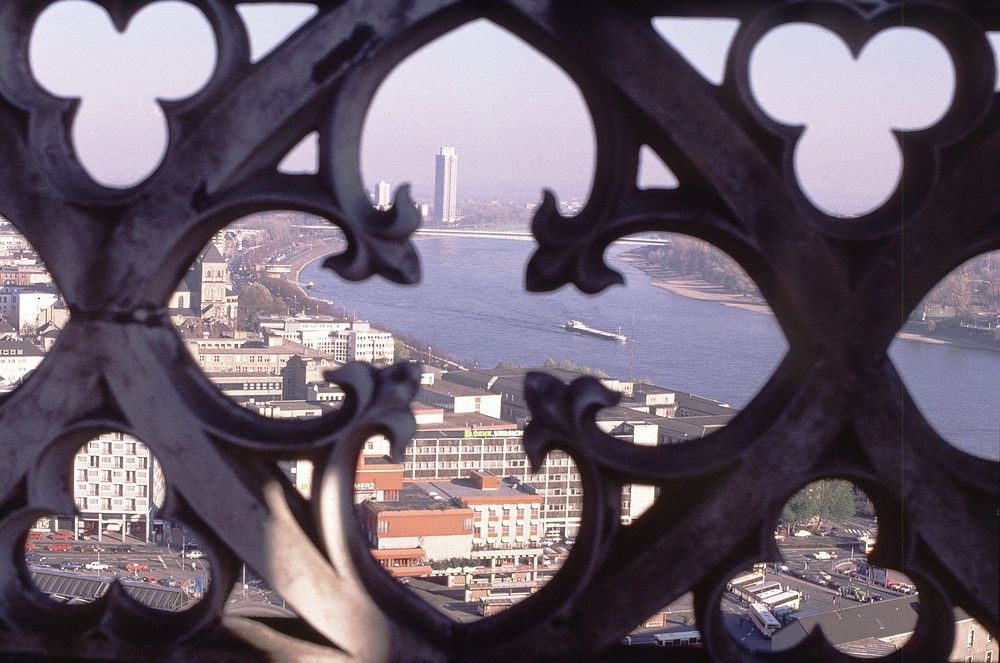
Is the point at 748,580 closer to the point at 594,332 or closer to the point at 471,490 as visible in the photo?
the point at 471,490

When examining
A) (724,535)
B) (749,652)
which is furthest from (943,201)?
(749,652)

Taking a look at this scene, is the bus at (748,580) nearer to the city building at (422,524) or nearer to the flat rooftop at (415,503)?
the city building at (422,524)

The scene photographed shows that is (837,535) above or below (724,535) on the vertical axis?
below

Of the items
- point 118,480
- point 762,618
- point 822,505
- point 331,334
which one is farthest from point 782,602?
point 331,334

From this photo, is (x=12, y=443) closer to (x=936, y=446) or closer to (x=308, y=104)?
(x=308, y=104)

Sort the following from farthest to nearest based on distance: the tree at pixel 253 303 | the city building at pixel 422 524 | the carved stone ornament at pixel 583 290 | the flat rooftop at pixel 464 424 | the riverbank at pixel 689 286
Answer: the tree at pixel 253 303, the riverbank at pixel 689 286, the flat rooftop at pixel 464 424, the city building at pixel 422 524, the carved stone ornament at pixel 583 290

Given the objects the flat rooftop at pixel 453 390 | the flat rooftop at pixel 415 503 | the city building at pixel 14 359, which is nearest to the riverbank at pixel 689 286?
the flat rooftop at pixel 453 390
